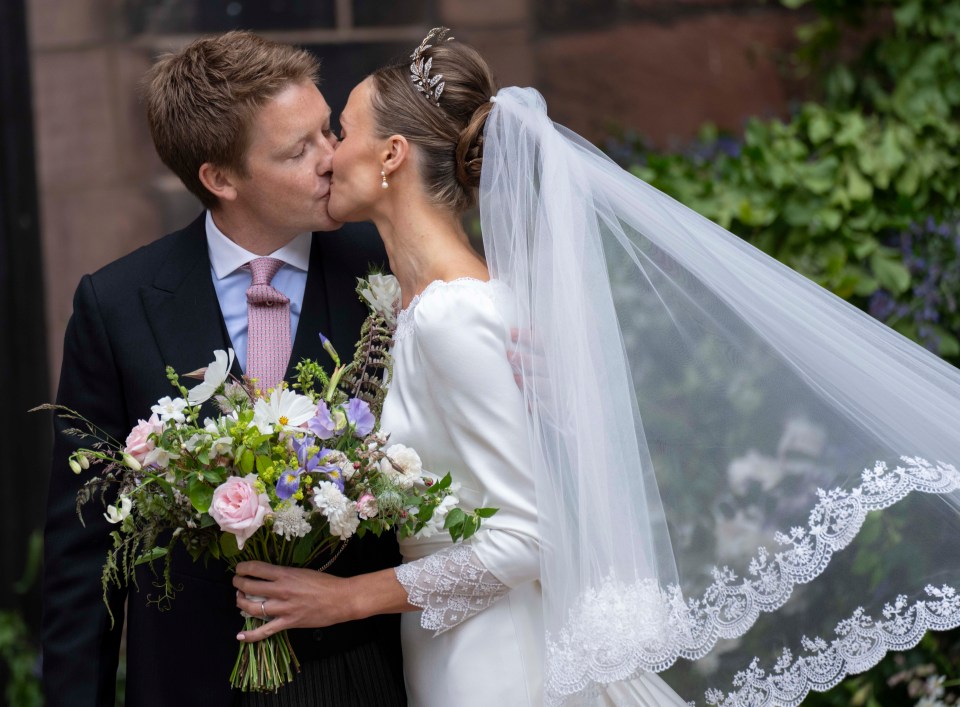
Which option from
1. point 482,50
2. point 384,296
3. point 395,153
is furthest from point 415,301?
point 482,50

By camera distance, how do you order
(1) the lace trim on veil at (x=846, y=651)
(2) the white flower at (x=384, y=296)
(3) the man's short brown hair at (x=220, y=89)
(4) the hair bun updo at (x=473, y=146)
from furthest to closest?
1. (3) the man's short brown hair at (x=220, y=89)
2. (2) the white flower at (x=384, y=296)
3. (4) the hair bun updo at (x=473, y=146)
4. (1) the lace trim on veil at (x=846, y=651)

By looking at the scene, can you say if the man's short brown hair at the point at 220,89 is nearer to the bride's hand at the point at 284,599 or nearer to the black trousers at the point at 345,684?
the bride's hand at the point at 284,599

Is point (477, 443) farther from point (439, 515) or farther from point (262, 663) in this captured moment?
point (262, 663)

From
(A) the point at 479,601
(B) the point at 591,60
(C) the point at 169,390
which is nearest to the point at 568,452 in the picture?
(A) the point at 479,601

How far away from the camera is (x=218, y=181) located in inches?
103

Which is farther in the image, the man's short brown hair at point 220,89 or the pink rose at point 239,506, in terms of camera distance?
the man's short brown hair at point 220,89

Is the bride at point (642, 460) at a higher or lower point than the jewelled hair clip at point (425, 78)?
lower

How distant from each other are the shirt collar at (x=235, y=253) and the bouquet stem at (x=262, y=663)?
0.85 meters

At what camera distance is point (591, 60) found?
4.20m

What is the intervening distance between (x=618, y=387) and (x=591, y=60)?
2.42m

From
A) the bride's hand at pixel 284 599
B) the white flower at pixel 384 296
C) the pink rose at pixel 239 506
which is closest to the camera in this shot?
the pink rose at pixel 239 506

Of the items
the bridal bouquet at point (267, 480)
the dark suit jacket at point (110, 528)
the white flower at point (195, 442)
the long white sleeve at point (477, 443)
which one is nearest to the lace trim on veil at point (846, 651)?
the long white sleeve at point (477, 443)

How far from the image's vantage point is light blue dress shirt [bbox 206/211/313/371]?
2582 mm

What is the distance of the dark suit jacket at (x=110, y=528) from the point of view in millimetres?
2439
